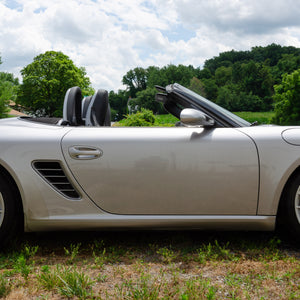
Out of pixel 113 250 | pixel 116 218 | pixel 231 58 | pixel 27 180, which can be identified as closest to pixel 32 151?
pixel 27 180

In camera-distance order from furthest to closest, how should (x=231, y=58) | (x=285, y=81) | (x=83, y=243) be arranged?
(x=231, y=58) < (x=285, y=81) < (x=83, y=243)

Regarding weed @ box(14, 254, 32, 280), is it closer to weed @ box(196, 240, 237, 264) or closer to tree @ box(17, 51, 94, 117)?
weed @ box(196, 240, 237, 264)

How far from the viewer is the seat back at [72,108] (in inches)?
119

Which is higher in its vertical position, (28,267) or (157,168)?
(157,168)

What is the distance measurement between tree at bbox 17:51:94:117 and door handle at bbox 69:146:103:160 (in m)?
37.6

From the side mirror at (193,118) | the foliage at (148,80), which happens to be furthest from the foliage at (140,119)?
the foliage at (148,80)

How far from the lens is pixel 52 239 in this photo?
9.77ft

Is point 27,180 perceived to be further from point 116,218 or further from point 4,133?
point 116,218

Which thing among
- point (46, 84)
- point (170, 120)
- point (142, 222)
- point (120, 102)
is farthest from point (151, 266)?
point (120, 102)

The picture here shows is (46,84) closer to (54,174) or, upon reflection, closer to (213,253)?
(54,174)

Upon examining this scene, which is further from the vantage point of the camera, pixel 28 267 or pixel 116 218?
pixel 116 218

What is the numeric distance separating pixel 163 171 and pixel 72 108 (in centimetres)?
106

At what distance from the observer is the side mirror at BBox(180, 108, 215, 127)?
2.56 metres

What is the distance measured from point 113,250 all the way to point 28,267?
0.62m
